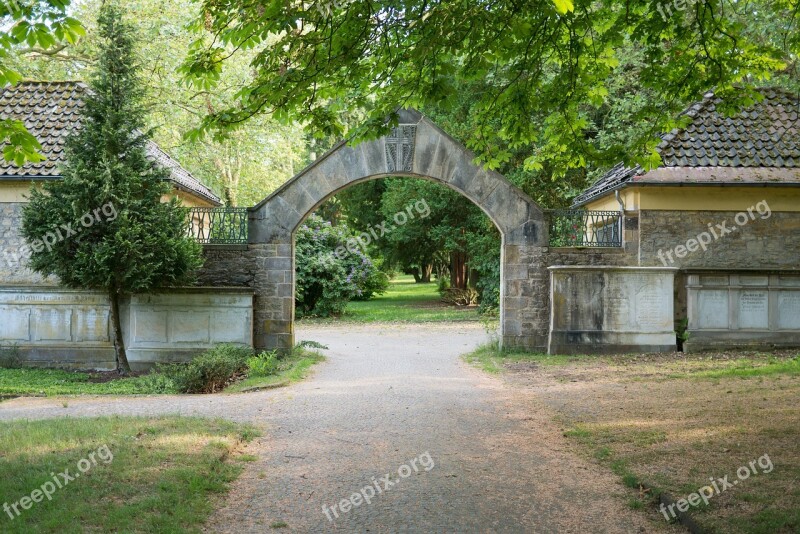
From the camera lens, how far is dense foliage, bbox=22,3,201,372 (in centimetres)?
1228

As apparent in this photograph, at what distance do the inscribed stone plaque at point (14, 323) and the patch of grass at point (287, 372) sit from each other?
5276 millimetres

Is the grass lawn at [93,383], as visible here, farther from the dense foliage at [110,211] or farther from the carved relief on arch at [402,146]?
the carved relief on arch at [402,146]

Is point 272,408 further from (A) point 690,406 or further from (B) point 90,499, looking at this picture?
(A) point 690,406

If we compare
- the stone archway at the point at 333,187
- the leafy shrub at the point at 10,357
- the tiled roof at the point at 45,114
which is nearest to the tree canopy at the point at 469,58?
the stone archway at the point at 333,187

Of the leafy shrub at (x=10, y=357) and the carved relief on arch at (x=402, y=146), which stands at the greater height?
the carved relief on arch at (x=402, y=146)

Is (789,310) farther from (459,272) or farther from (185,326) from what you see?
(459,272)

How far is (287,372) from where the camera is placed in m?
12.6

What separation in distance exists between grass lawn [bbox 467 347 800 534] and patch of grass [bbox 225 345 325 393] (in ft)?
11.8

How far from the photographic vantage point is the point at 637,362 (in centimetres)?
1340

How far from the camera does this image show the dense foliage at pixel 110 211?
12.3 metres

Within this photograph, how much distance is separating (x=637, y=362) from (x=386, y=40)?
915 centimetres

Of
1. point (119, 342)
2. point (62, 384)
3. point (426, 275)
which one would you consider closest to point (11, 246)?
point (119, 342)

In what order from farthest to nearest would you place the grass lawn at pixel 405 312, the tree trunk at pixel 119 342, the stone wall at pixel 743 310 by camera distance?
the grass lawn at pixel 405 312, the stone wall at pixel 743 310, the tree trunk at pixel 119 342

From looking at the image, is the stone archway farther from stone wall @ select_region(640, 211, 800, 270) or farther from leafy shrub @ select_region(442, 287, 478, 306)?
leafy shrub @ select_region(442, 287, 478, 306)
